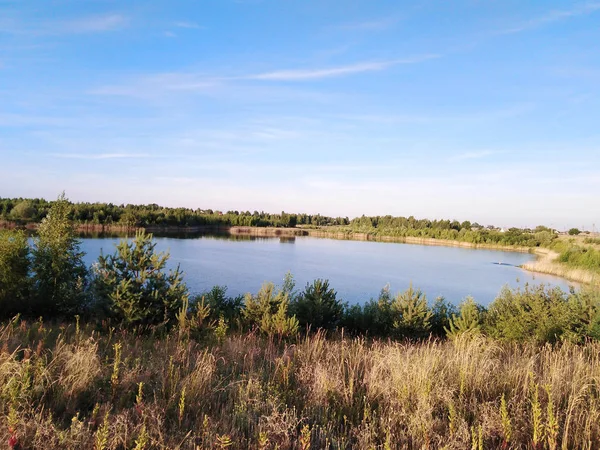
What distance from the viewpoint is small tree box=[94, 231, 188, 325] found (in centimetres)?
→ 906

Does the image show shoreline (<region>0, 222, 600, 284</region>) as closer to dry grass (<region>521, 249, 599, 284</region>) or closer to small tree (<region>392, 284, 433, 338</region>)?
dry grass (<region>521, 249, 599, 284</region>)

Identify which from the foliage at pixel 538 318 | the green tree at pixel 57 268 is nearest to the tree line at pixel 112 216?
the green tree at pixel 57 268

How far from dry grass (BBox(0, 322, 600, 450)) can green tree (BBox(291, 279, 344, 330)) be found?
18.8 feet

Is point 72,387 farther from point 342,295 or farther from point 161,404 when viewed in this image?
point 342,295

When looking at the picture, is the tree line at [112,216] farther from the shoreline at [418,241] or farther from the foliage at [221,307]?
the foliage at [221,307]

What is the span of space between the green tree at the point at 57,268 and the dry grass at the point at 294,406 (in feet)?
21.7

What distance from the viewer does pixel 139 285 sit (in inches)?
380

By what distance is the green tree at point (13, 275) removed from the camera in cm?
1026

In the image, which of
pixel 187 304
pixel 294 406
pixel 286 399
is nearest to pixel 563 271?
pixel 187 304

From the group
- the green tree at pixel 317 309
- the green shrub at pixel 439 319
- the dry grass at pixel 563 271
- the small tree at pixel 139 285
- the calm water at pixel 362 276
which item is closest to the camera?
the small tree at pixel 139 285

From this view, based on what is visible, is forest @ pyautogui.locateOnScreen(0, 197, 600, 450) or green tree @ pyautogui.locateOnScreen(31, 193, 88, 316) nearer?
forest @ pyautogui.locateOnScreen(0, 197, 600, 450)

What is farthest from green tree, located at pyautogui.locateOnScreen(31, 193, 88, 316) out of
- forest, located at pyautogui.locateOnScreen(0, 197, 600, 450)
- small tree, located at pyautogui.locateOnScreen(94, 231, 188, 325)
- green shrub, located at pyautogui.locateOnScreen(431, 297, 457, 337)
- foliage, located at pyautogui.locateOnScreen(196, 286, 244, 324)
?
green shrub, located at pyautogui.locateOnScreen(431, 297, 457, 337)

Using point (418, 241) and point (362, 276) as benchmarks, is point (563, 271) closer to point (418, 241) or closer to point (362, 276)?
point (362, 276)

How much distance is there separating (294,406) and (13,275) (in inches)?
409
